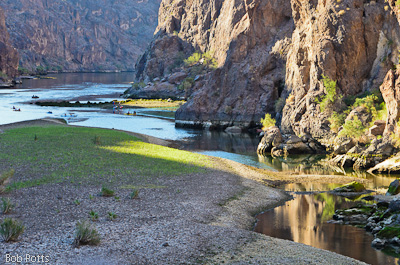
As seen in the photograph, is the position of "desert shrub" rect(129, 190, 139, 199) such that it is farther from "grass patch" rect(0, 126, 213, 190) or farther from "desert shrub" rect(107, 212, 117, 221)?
"desert shrub" rect(107, 212, 117, 221)

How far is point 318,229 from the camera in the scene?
29828 millimetres

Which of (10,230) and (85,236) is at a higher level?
(10,230)

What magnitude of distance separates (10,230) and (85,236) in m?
3.30

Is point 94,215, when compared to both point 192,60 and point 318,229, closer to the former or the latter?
point 318,229

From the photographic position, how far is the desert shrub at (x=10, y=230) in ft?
67.9

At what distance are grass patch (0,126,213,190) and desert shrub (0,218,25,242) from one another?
10.6m

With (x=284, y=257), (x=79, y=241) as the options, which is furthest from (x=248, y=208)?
(x=79, y=241)

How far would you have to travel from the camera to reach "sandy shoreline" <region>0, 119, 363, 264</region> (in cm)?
2067

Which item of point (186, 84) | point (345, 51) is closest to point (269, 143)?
point (345, 51)

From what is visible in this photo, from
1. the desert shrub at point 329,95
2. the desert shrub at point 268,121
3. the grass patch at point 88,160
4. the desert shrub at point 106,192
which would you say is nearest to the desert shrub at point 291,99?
the desert shrub at point 268,121

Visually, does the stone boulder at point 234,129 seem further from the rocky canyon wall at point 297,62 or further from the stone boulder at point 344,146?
the stone boulder at point 344,146

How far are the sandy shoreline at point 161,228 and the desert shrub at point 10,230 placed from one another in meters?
0.40

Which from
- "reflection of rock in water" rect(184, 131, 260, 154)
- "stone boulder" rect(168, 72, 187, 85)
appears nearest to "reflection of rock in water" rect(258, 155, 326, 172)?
"reflection of rock in water" rect(184, 131, 260, 154)

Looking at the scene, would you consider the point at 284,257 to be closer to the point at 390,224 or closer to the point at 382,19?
the point at 390,224
